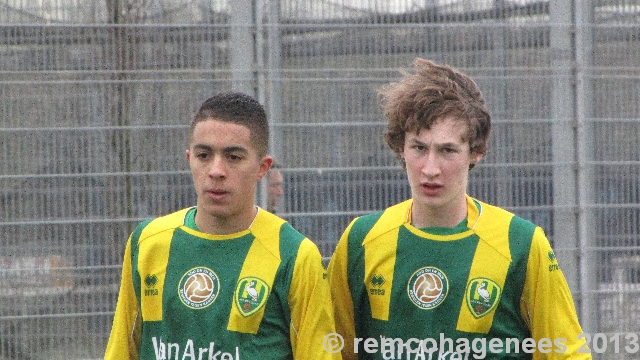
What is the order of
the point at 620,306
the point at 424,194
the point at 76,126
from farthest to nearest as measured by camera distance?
the point at 620,306
the point at 76,126
the point at 424,194

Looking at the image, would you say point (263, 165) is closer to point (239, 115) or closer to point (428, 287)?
point (239, 115)

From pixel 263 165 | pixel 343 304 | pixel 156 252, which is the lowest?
pixel 343 304

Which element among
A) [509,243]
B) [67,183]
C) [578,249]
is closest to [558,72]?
[578,249]

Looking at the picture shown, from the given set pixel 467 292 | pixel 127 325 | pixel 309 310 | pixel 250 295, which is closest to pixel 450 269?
pixel 467 292

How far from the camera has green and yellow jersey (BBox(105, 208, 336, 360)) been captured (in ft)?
10.5

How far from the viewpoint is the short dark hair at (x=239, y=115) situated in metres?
3.32

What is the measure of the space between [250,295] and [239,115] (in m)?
0.62

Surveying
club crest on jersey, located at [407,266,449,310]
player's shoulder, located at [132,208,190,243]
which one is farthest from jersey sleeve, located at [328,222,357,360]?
player's shoulder, located at [132,208,190,243]

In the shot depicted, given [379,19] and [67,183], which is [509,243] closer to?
[379,19]

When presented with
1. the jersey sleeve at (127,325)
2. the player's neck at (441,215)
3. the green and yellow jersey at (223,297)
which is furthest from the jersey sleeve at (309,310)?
the jersey sleeve at (127,325)

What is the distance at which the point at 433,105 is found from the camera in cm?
332

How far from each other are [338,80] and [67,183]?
62.8 inches

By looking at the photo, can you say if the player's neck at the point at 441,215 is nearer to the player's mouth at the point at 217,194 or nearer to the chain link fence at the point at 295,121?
the player's mouth at the point at 217,194

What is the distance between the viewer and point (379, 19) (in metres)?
5.40
